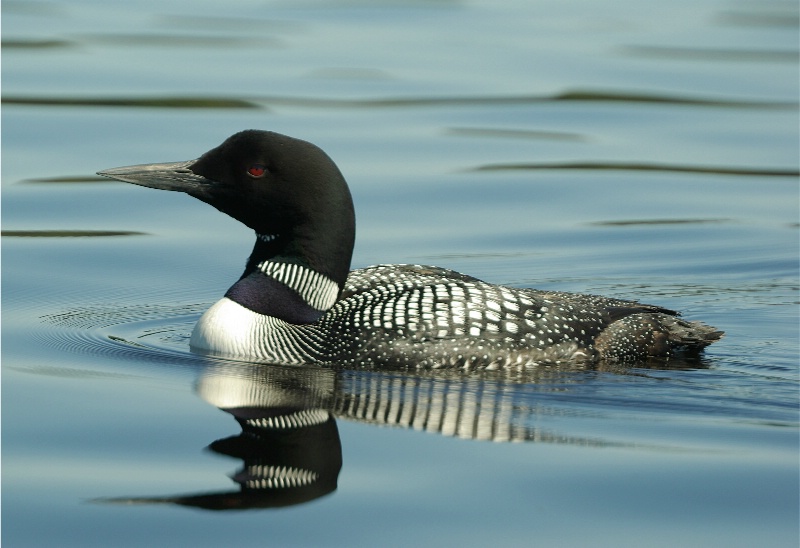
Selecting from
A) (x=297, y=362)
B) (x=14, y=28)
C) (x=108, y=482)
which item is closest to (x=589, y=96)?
(x=14, y=28)

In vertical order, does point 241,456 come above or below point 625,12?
below

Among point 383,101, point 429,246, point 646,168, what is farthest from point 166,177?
point 383,101

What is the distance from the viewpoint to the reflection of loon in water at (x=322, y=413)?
16.1 feet

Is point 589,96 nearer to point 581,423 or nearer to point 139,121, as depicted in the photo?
point 139,121

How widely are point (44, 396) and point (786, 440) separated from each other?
9.30 feet

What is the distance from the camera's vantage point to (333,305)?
659 cm

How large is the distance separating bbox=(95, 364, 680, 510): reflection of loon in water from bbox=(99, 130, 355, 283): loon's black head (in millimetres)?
548

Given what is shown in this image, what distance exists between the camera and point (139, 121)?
Answer: 11797 mm

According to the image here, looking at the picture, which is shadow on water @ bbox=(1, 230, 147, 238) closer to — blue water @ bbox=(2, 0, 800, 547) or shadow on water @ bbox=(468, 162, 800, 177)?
blue water @ bbox=(2, 0, 800, 547)

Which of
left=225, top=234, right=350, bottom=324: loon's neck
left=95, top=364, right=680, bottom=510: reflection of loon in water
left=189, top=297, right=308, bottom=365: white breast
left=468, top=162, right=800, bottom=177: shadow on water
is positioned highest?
left=468, top=162, right=800, bottom=177: shadow on water

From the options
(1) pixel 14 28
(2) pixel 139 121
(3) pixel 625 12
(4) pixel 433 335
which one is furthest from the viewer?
(3) pixel 625 12

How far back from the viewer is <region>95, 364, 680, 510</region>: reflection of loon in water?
4895mm

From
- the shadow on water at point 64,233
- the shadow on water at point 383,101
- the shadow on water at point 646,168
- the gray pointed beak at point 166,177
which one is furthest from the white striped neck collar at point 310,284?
the shadow on water at point 383,101

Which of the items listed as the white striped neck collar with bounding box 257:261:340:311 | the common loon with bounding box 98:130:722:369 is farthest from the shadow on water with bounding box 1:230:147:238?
the white striped neck collar with bounding box 257:261:340:311
